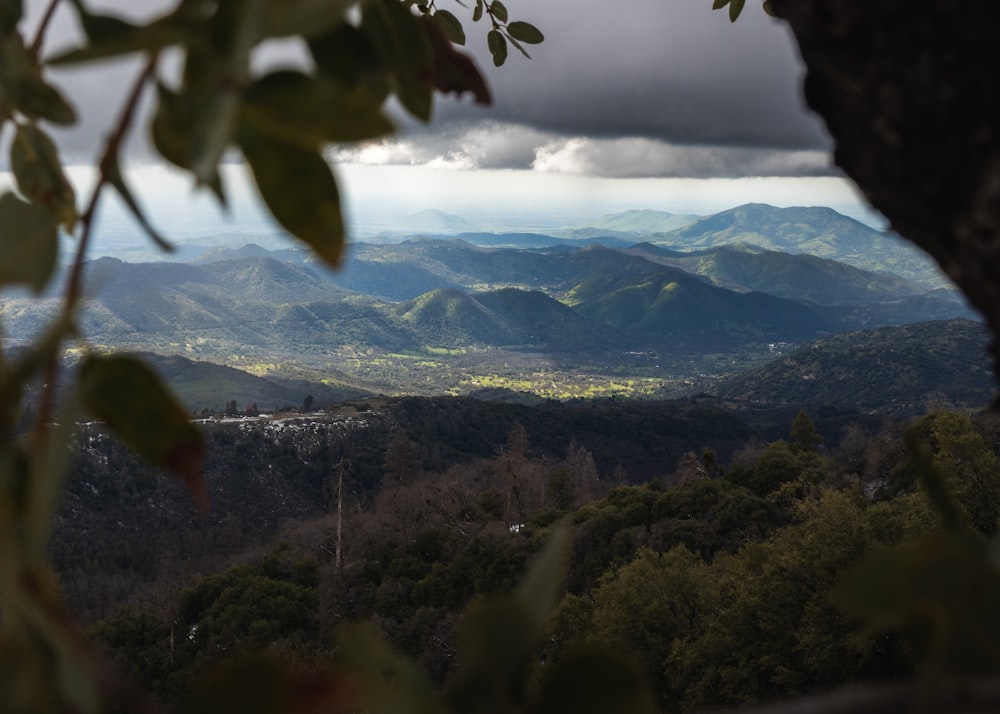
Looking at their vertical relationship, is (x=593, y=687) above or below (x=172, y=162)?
below

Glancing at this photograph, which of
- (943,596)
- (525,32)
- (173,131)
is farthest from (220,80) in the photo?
(525,32)

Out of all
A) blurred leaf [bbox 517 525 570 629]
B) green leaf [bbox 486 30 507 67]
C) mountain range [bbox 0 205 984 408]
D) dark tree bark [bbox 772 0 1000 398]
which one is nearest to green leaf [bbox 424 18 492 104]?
dark tree bark [bbox 772 0 1000 398]

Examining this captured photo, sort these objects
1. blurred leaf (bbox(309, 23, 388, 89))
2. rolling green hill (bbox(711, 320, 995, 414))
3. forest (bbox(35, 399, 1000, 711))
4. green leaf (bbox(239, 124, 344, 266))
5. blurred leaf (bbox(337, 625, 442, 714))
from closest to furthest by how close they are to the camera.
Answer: blurred leaf (bbox(337, 625, 442, 714)), green leaf (bbox(239, 124, 344, 266)), blurred leaf (bbox(309, 23, 388, 89)), forest (bbox(35, 399, 1000, 711)), rolling green hill (bbox(711, 320, 995, 414))

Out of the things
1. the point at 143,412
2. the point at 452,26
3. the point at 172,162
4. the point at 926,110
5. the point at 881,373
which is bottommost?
the point at 881,373

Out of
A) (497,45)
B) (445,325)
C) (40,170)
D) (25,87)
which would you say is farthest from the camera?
(445,325)

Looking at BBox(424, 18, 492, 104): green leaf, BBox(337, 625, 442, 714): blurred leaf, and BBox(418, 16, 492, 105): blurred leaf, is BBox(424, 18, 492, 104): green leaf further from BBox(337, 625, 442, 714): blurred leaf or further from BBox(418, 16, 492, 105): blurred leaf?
BBox(337, 625, 442, 714): blurred leaf

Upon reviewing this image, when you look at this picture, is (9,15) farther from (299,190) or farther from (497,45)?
(497,45)

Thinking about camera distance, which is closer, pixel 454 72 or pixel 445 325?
pixel 454 72
